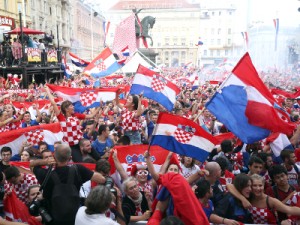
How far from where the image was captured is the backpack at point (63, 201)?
362cm

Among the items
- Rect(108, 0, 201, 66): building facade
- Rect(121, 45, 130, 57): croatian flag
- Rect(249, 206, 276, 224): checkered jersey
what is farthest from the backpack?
Rect(108, 0, 201, 66): building facade

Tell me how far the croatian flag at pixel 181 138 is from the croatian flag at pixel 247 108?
572 millimetres

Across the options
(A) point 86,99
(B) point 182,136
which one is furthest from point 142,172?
(A) point 86,99

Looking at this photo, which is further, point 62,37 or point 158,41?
point 158,41

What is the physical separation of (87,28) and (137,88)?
62537 mm

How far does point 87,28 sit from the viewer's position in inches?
2685

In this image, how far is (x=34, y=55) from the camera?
1920 cm

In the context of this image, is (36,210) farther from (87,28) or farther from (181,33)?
(181,33)

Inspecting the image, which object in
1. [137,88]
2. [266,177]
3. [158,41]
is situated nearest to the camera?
[266,177]

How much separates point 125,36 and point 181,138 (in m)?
16.9

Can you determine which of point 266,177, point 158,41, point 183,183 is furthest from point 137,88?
point 158,41

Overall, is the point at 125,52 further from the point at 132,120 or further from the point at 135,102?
the point at 132,120

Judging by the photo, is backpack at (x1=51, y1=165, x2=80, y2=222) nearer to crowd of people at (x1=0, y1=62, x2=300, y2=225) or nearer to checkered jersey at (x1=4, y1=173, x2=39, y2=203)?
crowd of people at (x1=0, y1=62, x2=300, y2=225)

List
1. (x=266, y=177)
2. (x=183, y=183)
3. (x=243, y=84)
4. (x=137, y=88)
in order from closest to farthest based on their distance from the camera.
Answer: (x=183, y=183), (x=266, y=177), (x=243, y=84), (x=137, y=88)
